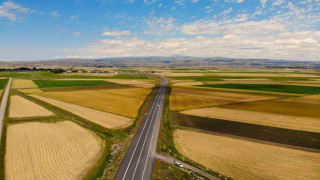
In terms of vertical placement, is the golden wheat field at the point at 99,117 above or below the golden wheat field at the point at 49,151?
above

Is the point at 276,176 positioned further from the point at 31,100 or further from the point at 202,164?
A: the point at 31,100

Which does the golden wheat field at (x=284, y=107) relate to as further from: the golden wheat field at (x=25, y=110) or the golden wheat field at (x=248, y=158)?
the golden wheat field at (x=25, y=110)

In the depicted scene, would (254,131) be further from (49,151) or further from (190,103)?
(49,151)

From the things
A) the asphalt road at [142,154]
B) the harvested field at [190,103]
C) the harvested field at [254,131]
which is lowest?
the asphalt road at [142,154]

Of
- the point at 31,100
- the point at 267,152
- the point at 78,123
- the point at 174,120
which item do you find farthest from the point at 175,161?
the point at 31,100

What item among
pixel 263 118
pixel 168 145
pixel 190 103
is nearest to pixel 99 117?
pixel 168 145

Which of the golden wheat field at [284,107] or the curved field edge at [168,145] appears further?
the golden wheat field at [284,107]

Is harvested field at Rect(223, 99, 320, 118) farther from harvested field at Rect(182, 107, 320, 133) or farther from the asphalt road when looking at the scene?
the asphalt road

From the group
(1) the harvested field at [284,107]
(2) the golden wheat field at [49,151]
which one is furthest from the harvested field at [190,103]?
(2) the golden wheat field at [49,151]
